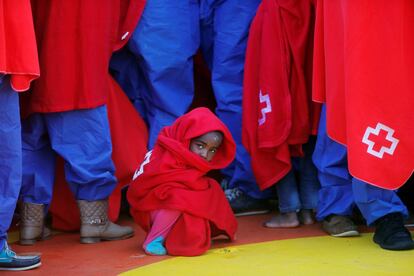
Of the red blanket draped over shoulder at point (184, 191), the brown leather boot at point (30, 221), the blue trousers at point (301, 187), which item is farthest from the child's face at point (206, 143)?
the brown leather boot at point (30, 221)

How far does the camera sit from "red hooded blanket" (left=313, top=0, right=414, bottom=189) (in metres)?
3.41

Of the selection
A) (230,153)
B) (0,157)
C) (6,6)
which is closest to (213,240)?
(230,153)

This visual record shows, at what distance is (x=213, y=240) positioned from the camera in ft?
12.6

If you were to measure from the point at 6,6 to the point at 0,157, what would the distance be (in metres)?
0.56

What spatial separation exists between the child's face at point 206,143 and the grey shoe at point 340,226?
0.63 metres

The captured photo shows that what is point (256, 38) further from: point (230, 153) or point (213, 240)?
point (213, 240)

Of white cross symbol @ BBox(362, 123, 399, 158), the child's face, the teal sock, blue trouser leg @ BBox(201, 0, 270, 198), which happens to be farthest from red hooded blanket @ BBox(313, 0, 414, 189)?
blue trouser leg @ BBox(201, 0, 270, 198)

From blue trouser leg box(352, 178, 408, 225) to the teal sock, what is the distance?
32.3 inches

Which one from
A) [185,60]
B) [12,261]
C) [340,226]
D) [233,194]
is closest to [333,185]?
[340,226]

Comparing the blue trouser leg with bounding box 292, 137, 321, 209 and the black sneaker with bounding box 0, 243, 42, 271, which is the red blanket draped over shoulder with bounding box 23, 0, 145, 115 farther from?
the blue trouser leg with bounding box 292, 137, 321, 209

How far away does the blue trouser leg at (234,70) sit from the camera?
4391mm

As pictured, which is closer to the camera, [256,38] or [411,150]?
[411,150]

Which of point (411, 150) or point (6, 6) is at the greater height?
point (6, 6)

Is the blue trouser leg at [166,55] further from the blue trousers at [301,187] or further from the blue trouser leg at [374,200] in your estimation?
the blue trouser leg at [374,200]
